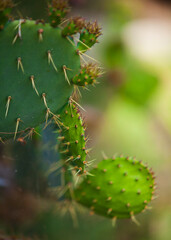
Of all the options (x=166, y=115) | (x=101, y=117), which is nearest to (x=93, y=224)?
(x=101, y=117)

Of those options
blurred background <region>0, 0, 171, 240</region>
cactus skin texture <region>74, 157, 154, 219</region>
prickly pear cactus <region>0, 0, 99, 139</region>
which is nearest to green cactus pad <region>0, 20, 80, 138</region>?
prickly pear cactus <region>0, 0, 99, 139</region>

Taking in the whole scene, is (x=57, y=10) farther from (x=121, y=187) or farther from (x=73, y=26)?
(x=121, y=187)

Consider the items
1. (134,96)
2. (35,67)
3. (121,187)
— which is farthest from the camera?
(134,96)

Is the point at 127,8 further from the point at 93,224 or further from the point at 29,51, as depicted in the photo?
the point at 29,51

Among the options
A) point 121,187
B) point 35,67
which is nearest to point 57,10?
point 35,67

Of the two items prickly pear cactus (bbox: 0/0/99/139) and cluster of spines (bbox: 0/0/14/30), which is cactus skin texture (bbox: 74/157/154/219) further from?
cluster of spines (bbox: 0/0/14/30)

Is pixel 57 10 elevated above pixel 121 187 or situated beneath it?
elevated above
